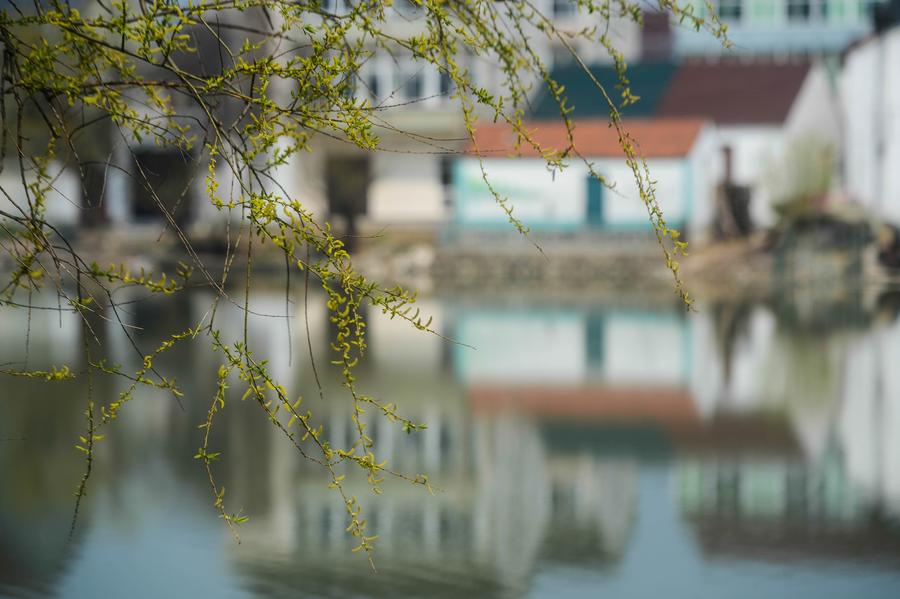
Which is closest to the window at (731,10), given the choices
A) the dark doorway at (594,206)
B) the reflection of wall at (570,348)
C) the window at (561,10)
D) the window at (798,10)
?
the window at (798,10)

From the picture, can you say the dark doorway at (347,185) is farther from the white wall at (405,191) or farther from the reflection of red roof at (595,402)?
the reflection of red roof at (595,402)

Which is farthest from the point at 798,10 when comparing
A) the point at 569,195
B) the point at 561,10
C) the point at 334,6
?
the point at 334,6

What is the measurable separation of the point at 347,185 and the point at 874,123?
1412cm

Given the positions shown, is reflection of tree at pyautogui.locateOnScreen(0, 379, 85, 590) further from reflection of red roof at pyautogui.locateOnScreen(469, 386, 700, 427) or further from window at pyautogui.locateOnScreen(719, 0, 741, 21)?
window at pyautogui.locateOnScreen(719, 0, 741, 21)

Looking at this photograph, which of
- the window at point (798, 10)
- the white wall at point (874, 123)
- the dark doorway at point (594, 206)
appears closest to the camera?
the white wall at point (874, 123)

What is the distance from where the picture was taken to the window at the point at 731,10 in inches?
1934

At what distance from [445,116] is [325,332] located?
57.3 ft

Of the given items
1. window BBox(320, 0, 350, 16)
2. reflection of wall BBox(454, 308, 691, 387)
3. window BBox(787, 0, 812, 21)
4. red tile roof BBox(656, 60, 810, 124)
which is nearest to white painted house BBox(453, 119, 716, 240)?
red tile roof BBox(656, 60, 810, 124)

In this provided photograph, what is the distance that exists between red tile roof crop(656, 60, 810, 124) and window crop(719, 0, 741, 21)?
11.8ft

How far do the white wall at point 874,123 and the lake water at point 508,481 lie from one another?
16.3 metres

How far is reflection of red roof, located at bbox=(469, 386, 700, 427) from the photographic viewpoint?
16.7 meters

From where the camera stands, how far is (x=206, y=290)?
38219mm

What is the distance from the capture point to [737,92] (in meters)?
43.9

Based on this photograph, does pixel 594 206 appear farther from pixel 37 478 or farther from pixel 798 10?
pixel 37 478
